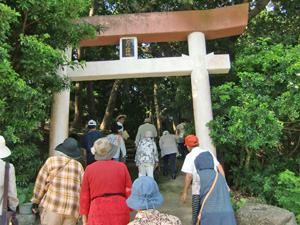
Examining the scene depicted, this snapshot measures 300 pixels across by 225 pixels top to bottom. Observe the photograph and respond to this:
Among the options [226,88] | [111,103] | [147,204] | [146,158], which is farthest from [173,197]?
[111,103]

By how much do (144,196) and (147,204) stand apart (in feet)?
0.22

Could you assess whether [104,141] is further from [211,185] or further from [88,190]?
[211,185]

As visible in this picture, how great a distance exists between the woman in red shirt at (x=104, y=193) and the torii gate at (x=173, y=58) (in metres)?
3.89

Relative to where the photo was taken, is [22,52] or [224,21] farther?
[224,21]

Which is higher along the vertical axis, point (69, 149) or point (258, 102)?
point (258, 102)

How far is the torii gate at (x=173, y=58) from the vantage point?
6.36 metres

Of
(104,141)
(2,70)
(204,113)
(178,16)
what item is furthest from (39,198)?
(178,16)

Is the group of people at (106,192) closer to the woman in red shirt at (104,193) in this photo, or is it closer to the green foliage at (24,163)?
the woman in red shirt at (104,193)

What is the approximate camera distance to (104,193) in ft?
8.27

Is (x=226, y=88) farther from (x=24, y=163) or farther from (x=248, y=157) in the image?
(x=24, y=163)

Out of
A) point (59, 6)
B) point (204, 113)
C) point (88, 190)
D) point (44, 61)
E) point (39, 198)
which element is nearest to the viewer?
point (88, 190)

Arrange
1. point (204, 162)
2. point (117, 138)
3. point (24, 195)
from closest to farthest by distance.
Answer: point (204, 162), point (24, 195), point (117, 138)

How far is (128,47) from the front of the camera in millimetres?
6633

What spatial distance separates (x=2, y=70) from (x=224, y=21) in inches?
204
